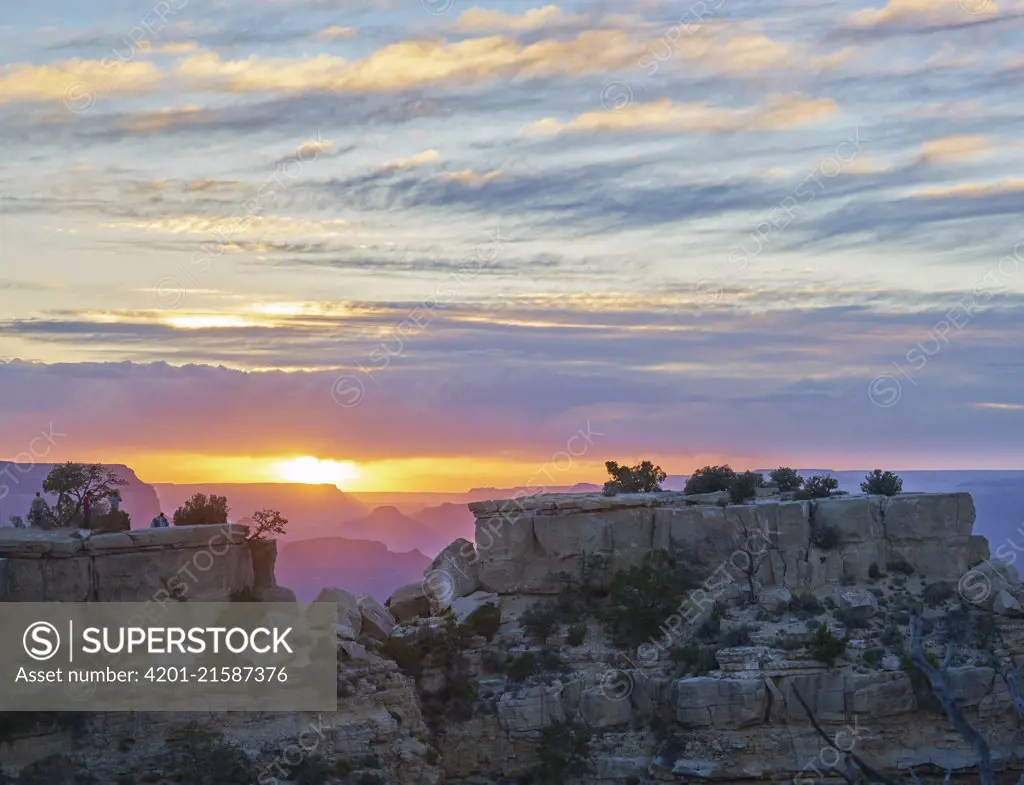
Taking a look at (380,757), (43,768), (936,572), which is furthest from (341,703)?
(936,572)

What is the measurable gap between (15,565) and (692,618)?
26219mm

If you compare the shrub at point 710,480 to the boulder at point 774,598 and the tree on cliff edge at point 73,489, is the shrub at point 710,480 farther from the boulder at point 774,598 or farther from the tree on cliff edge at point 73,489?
the tree on cliff edge at point 73,489

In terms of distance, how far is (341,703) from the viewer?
186 feet

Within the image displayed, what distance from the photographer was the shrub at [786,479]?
75812 mm

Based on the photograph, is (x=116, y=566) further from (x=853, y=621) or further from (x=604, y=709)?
(x=853, y=621)

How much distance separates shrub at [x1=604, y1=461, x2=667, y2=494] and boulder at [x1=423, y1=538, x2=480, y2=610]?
759 cm

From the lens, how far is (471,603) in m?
70.2

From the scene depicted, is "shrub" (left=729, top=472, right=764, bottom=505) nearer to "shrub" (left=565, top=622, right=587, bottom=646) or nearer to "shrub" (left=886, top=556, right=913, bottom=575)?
"shrub" (left=886, top=556, right=913, bottom=575)

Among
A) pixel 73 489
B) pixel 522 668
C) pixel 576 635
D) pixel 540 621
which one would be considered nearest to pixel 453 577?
pixel 540 621

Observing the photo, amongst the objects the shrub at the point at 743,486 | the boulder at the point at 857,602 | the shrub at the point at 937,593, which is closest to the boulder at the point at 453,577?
the shrub at the point at 743,486

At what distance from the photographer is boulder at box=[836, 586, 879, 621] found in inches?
2621

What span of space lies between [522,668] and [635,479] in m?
15.1

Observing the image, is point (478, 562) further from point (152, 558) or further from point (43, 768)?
point (43, 768)

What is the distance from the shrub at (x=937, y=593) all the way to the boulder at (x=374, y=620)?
71.6 feet
